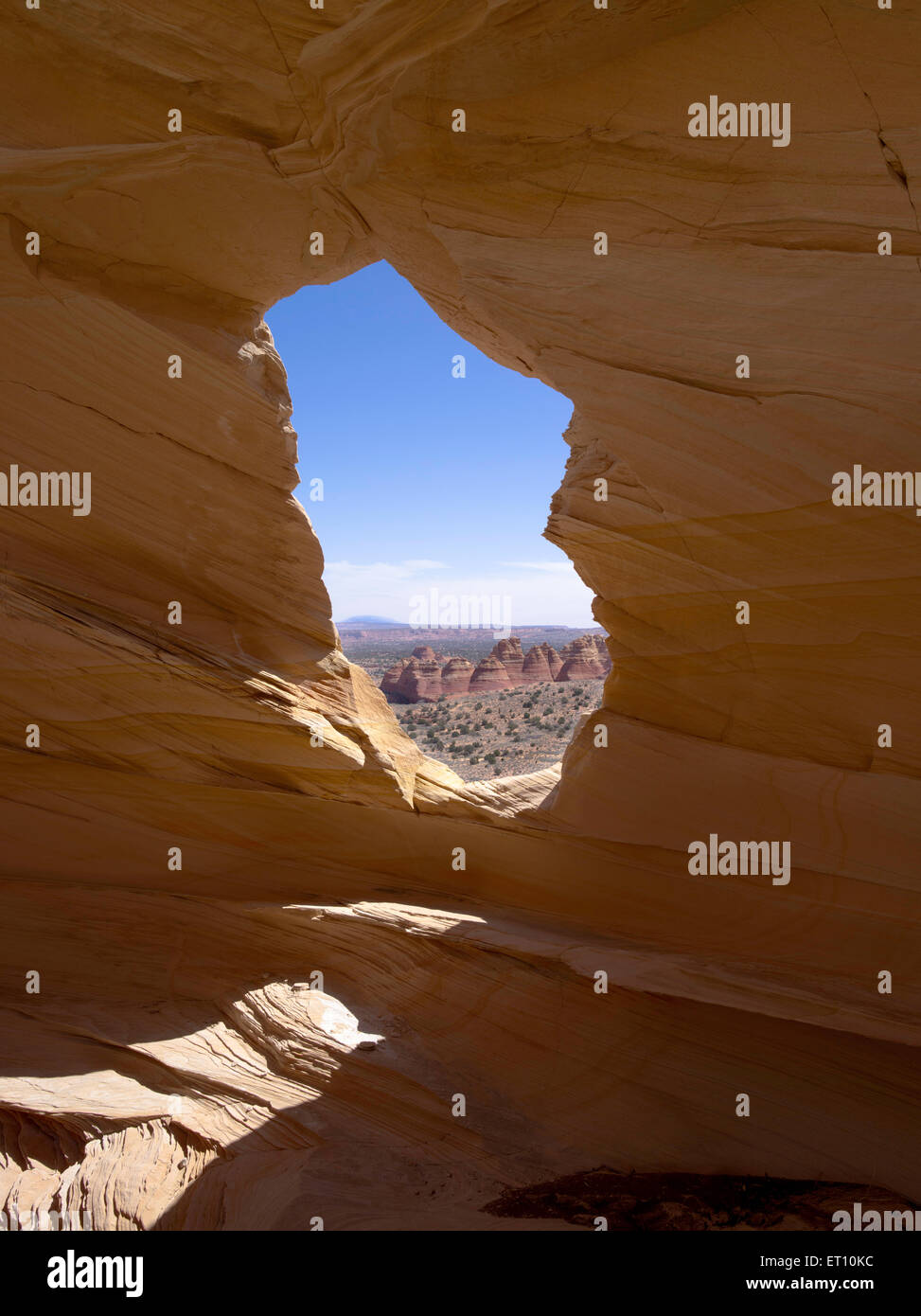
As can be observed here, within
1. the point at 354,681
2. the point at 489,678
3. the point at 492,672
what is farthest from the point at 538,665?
the point at 354,681

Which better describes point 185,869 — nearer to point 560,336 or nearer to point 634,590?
point 634,590

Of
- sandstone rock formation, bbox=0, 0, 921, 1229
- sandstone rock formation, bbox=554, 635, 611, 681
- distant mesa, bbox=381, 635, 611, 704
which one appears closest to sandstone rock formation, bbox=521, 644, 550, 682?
distant mesa, bbox=381, 635, 611, 704

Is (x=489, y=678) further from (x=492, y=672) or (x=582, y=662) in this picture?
(x=582, y=662)

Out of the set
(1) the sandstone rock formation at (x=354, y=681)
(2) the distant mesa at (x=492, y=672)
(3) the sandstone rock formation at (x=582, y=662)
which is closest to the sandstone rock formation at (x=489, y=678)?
(2) the distant mesa at (x=492, y=672)

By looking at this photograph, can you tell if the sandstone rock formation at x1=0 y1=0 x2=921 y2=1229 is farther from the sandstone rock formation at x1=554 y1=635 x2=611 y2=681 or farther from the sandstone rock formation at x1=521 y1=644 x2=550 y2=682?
the sandstone rock formation at x1=521 y1=644 x2=550 y2=682

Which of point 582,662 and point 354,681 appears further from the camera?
point 582,662
